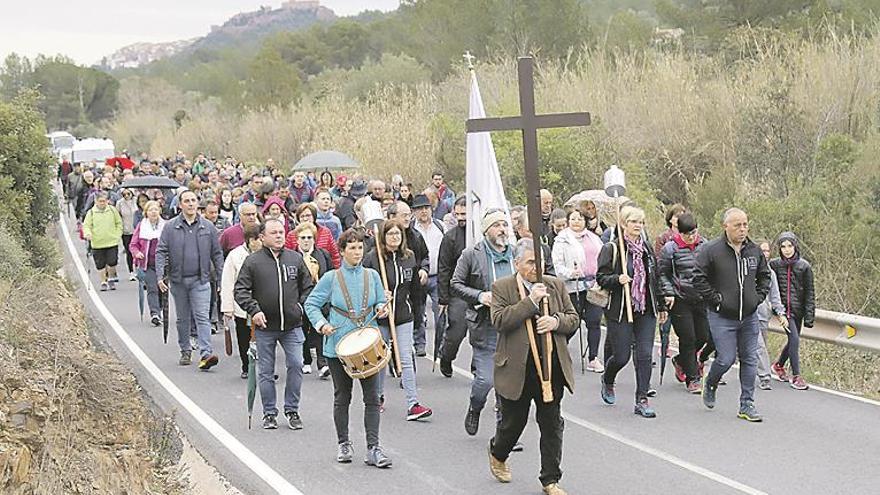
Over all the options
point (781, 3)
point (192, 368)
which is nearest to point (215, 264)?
point (192, 368)

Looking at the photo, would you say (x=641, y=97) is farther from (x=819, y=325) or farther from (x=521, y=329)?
(x=521, y=329)

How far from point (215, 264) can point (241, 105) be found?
4388 cm

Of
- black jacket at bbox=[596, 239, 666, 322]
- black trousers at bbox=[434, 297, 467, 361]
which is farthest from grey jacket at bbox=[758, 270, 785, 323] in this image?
black trousers at bbox=[434, 297, 467, 361]

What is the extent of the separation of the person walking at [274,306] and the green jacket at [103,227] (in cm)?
1075

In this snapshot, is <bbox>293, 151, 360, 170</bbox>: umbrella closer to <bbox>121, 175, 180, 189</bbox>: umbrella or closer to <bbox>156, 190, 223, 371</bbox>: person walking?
<bbox>121, 175, 180, 189</bbox>: umbrella

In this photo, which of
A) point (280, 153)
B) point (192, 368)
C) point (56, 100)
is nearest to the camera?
point (192, 368)

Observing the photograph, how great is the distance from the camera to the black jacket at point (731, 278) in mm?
10773

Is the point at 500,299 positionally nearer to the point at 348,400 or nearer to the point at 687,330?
the point at 348,400

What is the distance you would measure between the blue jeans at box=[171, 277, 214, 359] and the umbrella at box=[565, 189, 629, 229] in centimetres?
433

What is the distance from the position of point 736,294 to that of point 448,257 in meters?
2.79

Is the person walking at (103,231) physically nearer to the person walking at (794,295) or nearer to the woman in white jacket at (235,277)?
the woman in white jacket at (235,277)

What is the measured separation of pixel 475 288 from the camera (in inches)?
405

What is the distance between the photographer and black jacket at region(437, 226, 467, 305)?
11.5 metres

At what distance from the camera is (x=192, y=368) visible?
45.6 ft
